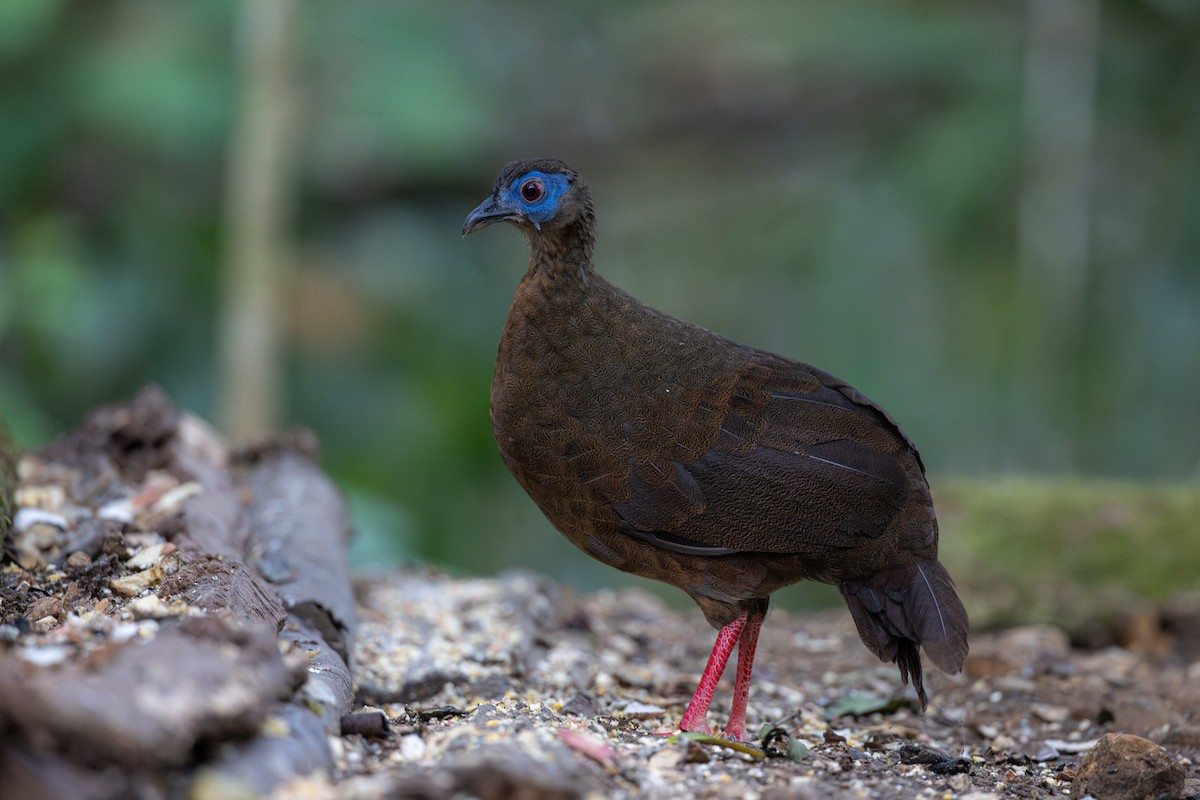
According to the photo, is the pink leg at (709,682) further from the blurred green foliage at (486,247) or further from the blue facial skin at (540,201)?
the blurred green foliage at (486,247)

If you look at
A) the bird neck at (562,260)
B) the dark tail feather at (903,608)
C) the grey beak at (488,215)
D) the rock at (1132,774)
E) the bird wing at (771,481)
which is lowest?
the rock at (1132,774)

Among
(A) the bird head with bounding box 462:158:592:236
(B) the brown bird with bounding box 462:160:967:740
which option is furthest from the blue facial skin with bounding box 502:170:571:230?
(B) the brown bird with bounding box 462:160:967:740

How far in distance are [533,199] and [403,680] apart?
1790 mm

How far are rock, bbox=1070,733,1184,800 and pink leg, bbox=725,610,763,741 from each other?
3.56ft

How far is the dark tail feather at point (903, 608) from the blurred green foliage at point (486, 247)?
563cm

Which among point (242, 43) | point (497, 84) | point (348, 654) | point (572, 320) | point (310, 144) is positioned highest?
point (497, 84)

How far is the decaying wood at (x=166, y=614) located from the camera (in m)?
2.47

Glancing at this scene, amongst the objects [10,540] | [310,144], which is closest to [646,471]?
[10,540]

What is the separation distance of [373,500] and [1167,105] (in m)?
8.52

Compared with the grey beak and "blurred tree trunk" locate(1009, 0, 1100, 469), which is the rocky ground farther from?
"blurred tree trunk" locate(1009, 0, 1100, 469)

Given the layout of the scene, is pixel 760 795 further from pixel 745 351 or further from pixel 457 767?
pixel 745 351

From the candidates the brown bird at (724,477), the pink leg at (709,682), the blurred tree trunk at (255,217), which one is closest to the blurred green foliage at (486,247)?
the blurred tree trunk at (255,217)

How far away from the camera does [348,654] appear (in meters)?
4.42

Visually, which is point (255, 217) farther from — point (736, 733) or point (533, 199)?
point (736, 733)
